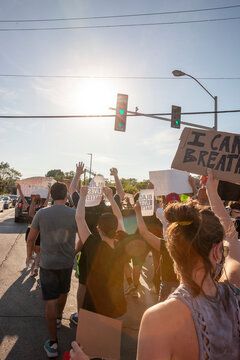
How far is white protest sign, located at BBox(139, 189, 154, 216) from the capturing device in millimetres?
4445

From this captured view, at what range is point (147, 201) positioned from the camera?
179 inches

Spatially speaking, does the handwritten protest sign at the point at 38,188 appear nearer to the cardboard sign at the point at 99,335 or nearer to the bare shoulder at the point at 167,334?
the cardboard sign at the point at 99,335

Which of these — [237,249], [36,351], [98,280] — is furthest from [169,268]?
[36,351]

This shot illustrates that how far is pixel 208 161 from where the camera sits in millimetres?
2281

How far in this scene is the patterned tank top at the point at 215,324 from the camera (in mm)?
1026

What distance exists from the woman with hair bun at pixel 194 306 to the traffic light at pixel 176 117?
11333 mm

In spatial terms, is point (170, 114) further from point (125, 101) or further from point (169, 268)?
point (169, 268)

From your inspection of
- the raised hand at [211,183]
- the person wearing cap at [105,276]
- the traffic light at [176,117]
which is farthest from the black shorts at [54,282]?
the traffic light at [176,117]

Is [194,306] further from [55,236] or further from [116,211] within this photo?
[55,236]

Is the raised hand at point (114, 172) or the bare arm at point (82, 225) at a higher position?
the raised hand at point (114, 172)

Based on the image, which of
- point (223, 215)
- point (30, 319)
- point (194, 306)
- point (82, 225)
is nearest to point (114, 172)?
point (82, 225)

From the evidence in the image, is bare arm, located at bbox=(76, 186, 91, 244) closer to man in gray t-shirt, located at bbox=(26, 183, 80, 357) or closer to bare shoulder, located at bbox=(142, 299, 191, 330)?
man in gray t-shirt, located at bbox=(26, 183, 80, 357)

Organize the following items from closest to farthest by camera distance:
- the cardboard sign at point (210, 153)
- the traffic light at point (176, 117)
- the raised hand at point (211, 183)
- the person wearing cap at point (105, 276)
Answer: the raised hand at point (211, 183), the cardboard sign at point (210, 153), the person wearing cap at point (105, 276), the traffic light at point (176, 117)

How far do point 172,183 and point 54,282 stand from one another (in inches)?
91.6
